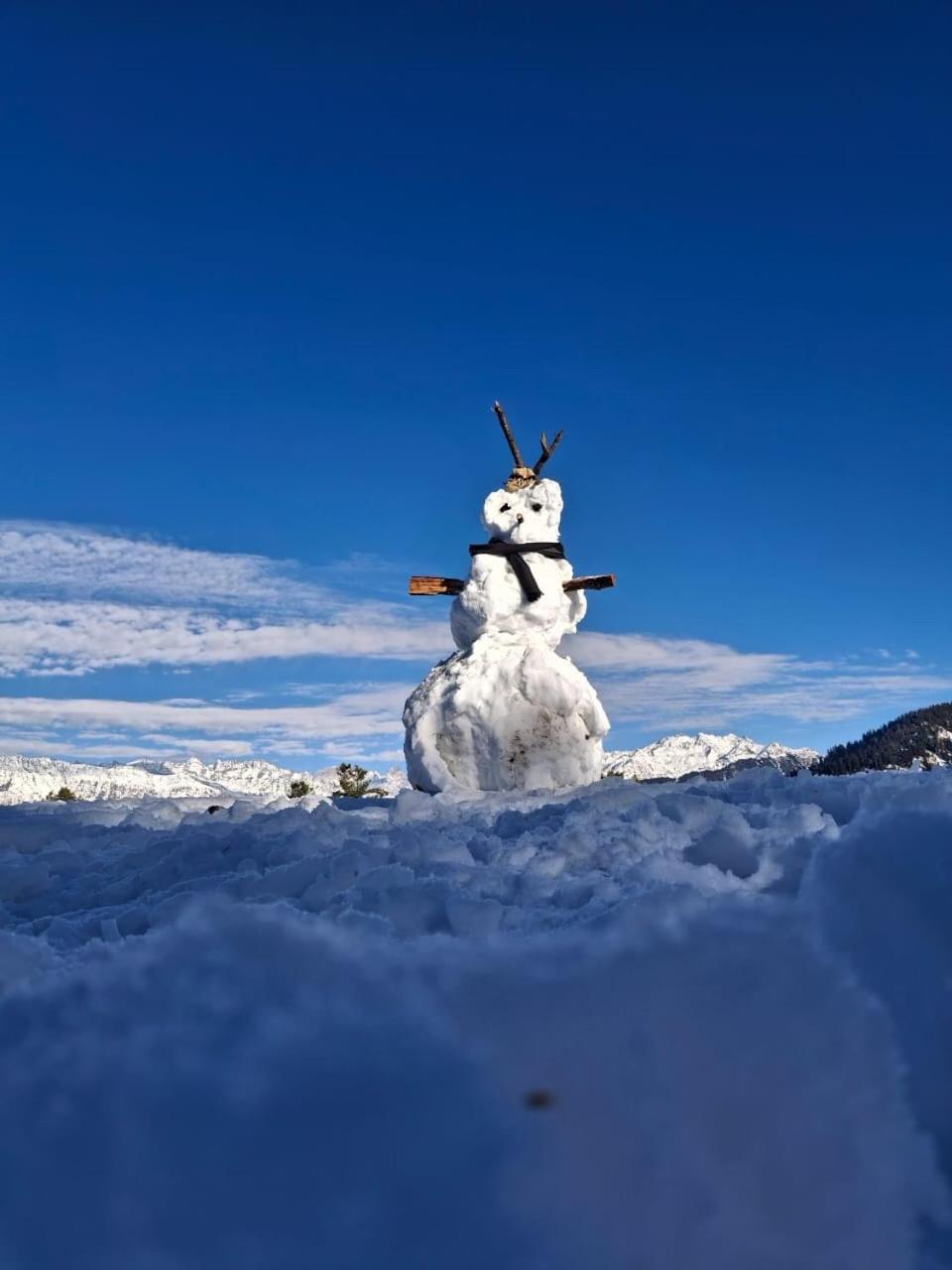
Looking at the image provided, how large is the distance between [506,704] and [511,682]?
286 millimetres

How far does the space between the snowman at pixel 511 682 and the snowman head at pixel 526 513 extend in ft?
0.04

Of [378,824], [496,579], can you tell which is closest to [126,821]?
[378,824]

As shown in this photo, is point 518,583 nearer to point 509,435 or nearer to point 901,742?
point 509,435

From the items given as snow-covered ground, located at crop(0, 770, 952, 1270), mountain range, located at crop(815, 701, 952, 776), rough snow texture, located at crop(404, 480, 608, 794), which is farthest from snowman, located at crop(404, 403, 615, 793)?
mountain range, located at crop(815, 701, 952, 776)

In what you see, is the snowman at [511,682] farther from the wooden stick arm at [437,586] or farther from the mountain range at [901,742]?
the mountain range at [901,742]

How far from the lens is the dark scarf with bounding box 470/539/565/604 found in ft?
37.3

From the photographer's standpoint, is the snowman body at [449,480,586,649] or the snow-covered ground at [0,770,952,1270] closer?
the snow-covered ground at [0,770,952,1270]

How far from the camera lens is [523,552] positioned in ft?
37.9

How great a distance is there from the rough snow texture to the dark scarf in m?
0.08

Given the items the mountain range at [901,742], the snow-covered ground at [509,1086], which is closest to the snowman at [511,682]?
the snow-covered ground at [509,1086]

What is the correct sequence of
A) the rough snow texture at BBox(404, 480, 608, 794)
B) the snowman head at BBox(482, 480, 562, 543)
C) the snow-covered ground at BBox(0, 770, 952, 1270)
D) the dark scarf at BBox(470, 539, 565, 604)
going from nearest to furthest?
the snow-covered ground at BBox(0, 770, 952, 1270) → the rough snow texture at BBox(404, 480, 608, 794) → the dark scarf at BBox(470, 539, 565, 604) → the snowman head at BBox(482, 480, 562, 543)

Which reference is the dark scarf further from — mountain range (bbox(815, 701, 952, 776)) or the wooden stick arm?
mountain range (bbox(815, 701, 952, 776))

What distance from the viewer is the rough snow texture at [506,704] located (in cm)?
1033

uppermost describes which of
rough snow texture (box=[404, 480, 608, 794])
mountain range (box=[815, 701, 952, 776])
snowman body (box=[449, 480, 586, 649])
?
snowman body (box=[449, 480, 586, 649])
